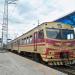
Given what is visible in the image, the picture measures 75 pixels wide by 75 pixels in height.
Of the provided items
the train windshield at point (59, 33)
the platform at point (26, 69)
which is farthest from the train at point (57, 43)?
the platform at point (26, 69)

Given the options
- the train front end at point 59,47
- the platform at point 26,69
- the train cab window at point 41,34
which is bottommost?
the platform at point 26,69

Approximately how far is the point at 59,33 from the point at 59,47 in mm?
1176

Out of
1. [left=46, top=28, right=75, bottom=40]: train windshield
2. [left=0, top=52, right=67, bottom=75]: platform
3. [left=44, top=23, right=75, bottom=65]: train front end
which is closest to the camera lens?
[left=0, top=52, right=67, bottom=75]: platform

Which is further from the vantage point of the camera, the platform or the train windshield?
the train windshield

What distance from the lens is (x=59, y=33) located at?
65.3ft

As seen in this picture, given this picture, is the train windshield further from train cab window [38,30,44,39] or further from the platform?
the platform

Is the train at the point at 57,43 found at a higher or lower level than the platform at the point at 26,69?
higher

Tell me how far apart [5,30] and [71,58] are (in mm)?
76152

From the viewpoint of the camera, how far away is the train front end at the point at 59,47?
19000mm

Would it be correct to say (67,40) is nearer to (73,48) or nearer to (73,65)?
(73,48)

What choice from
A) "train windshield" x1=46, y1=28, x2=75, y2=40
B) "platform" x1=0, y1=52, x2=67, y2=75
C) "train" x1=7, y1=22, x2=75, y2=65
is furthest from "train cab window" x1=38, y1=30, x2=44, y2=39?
"platform" x1=0, y1=52, x2=67, y2=75

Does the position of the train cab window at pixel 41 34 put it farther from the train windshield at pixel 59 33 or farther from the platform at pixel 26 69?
the platform at pixel 26 69

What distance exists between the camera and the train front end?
62.3 ft

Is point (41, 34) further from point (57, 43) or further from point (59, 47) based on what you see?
point (59, 47)
